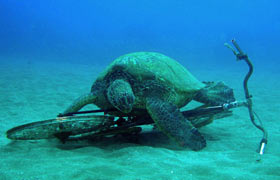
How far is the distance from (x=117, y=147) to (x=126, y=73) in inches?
48.6

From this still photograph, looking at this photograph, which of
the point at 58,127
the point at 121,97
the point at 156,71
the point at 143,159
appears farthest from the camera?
the point at 156,71

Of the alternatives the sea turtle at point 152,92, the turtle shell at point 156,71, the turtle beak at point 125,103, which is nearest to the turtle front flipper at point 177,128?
the sea turtle at point 152,92

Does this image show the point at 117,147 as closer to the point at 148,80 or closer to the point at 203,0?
the point at 148,80

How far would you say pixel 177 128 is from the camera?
326cm

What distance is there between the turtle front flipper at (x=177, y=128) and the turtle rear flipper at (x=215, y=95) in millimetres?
1423

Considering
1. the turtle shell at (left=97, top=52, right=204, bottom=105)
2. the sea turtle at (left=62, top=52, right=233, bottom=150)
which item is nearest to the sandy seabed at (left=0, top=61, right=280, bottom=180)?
the sea turtle at (left=62, top=52, right=233, bottom=150)

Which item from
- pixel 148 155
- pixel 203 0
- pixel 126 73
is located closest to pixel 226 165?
pixel 148 155

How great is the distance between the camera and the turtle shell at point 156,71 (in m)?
3.75

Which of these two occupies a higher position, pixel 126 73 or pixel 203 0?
pixel 203 0

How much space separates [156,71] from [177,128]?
109cm

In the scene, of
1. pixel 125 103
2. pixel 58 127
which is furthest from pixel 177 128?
pixel 58 127

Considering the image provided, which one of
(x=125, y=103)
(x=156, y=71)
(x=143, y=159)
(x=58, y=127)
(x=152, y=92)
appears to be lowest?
(x=143, y=159)

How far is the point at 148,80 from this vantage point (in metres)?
3.71

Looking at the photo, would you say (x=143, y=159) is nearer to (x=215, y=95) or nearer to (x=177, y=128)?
(x=177, y=128)
